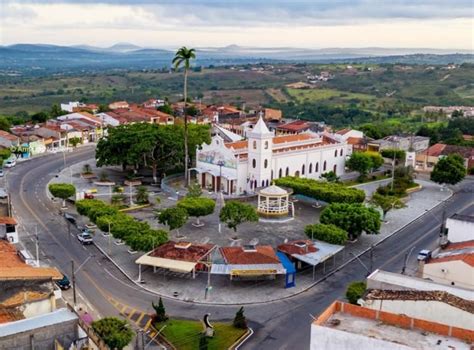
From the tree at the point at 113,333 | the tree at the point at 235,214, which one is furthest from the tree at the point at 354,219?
the tree at the point at 113,333

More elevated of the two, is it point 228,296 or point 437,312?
point 437,312

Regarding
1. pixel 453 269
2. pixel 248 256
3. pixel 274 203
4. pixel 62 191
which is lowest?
pixel 274 203

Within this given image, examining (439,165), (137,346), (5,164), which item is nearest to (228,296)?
(137,346)

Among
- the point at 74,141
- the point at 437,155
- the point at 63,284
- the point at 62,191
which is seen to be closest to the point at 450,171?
the point at 437,155

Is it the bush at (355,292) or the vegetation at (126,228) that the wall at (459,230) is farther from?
the vegetation at (126,228)

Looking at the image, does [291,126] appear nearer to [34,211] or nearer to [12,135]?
[12,135]

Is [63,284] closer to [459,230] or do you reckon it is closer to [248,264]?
[248,264]

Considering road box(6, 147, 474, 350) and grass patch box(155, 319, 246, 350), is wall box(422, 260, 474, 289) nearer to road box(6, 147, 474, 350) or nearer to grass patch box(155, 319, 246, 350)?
road box(6, 147, 474, 350)
